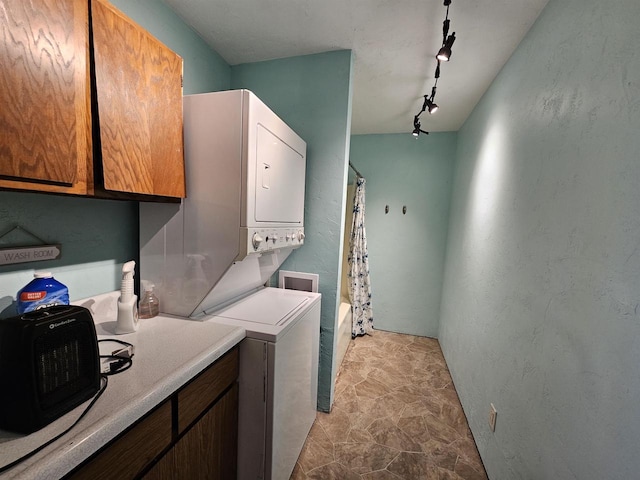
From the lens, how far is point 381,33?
1644 mm

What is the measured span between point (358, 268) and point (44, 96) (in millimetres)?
3016

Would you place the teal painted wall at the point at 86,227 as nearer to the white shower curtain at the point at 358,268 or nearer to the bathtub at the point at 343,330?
the bathtub at the point at 343,330

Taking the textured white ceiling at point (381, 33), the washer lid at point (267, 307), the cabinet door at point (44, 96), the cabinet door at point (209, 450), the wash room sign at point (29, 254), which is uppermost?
the textured white ceiling at point (381, 33)

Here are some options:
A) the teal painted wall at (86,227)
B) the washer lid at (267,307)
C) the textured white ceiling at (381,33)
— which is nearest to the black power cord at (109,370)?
the teal painted wall at (86,227)

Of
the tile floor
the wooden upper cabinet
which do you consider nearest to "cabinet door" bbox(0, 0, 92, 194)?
the wooden upper cabinet

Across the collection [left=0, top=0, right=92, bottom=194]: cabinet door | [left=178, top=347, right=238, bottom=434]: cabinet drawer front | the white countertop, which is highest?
[left=0, top=0, right=92, bottom=194]: cabinet door

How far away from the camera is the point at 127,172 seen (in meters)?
0.98

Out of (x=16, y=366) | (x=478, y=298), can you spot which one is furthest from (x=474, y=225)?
(x=16, y=366)

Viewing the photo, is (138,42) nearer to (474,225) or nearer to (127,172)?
(127,172)

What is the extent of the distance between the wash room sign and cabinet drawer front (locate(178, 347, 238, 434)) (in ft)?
2.46

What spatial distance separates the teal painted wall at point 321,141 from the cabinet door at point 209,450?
0.95m

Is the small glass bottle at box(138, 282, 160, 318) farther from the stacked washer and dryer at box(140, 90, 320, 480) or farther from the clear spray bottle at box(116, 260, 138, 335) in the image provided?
the clear spray bottle at box(116, 260, 138, 335)

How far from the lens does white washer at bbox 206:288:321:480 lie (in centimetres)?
121

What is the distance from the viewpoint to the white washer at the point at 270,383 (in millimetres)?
1210
